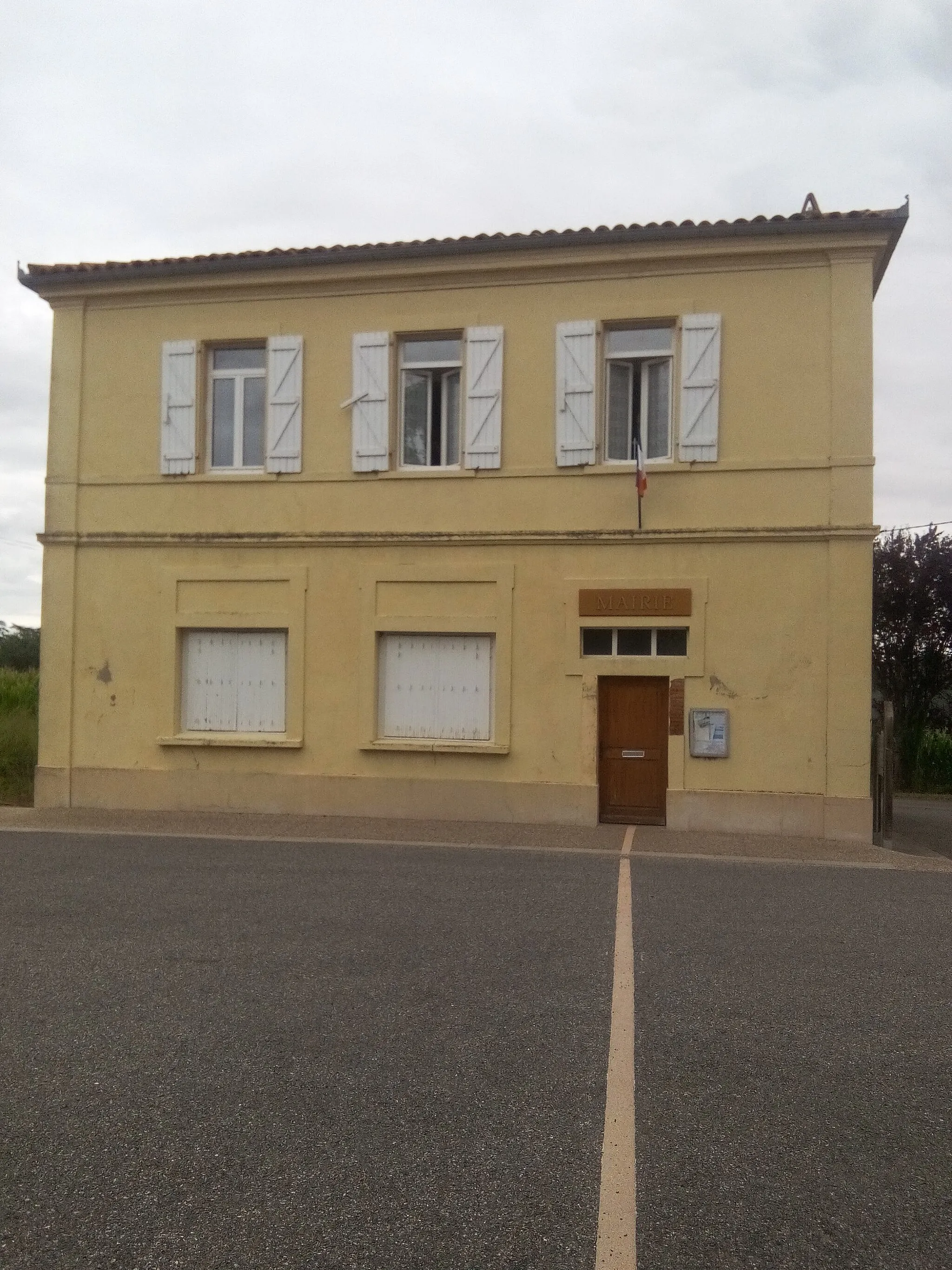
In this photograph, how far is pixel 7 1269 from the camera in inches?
123

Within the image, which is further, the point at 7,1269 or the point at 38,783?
the point at 38,783

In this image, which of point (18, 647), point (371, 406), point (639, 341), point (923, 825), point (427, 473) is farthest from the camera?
point (18, 647)

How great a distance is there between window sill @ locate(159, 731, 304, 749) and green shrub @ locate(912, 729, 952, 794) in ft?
50.2

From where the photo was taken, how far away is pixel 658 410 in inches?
559

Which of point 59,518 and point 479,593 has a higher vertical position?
point 59,518

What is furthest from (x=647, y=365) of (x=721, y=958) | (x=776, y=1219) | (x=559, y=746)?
(x=776, y=1219)

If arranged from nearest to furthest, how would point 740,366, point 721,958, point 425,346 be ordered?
1. point 721,958
2. point 740,366
3. point 425,346

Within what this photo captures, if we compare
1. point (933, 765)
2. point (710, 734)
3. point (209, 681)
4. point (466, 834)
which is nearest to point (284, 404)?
point (209, 681)

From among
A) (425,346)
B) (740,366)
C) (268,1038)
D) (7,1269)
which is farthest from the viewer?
(425,346)

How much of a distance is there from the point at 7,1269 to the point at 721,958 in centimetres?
463

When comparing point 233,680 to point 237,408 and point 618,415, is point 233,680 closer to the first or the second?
point 237,408

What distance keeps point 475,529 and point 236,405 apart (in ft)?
11.9

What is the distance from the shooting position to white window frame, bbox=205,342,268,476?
15188mm

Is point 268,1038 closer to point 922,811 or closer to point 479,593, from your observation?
point 479,593
